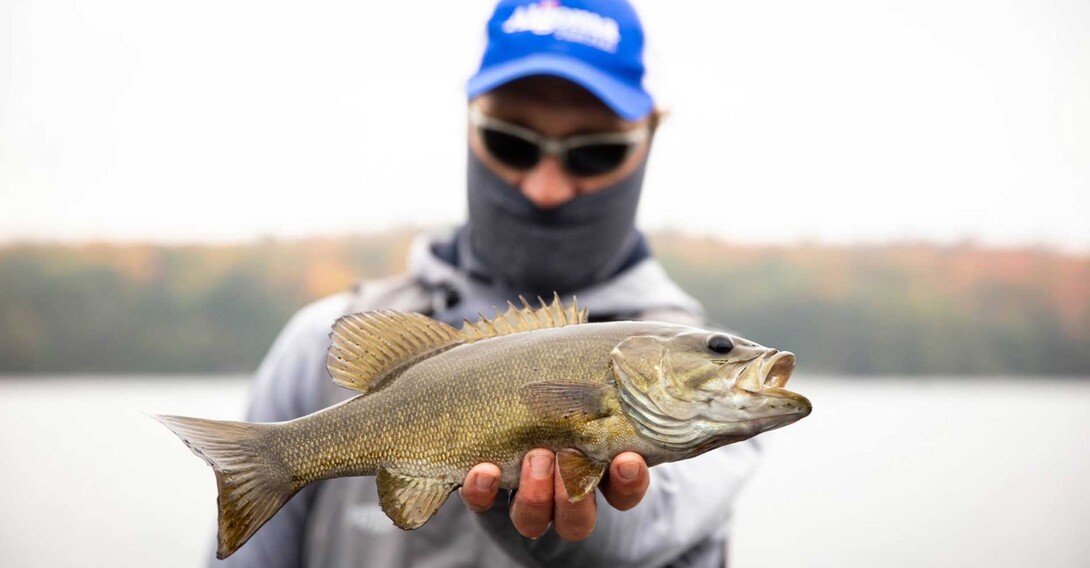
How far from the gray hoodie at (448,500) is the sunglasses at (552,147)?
70 cm

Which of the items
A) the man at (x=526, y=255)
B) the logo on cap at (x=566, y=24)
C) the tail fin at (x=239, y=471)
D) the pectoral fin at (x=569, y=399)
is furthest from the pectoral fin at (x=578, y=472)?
the logo on cap at (x=566, y=24)

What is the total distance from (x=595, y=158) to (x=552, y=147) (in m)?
0.25

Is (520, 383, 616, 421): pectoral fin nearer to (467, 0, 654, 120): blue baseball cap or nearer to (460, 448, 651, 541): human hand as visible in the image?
(460, 448, 651, 541): human hand

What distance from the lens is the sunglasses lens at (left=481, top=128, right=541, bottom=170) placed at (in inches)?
173

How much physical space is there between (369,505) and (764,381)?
8.17 ft

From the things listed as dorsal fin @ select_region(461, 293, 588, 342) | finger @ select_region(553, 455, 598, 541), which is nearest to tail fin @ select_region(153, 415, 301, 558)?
dorsal fin @ select_region(461, 293, 588, 342)

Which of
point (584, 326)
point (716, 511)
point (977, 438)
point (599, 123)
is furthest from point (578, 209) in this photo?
point (977, 438)

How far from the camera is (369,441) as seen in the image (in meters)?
2.63

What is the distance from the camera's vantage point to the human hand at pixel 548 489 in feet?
8.35

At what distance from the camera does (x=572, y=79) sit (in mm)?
4281

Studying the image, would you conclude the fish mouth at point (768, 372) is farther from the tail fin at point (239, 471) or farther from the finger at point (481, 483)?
the tail fin at point (239, 471)

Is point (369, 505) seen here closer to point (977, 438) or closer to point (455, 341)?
point (455, 341)

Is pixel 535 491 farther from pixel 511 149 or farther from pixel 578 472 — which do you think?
pixel 511 149

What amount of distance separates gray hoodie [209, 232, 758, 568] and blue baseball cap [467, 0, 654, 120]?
3.38 ft
